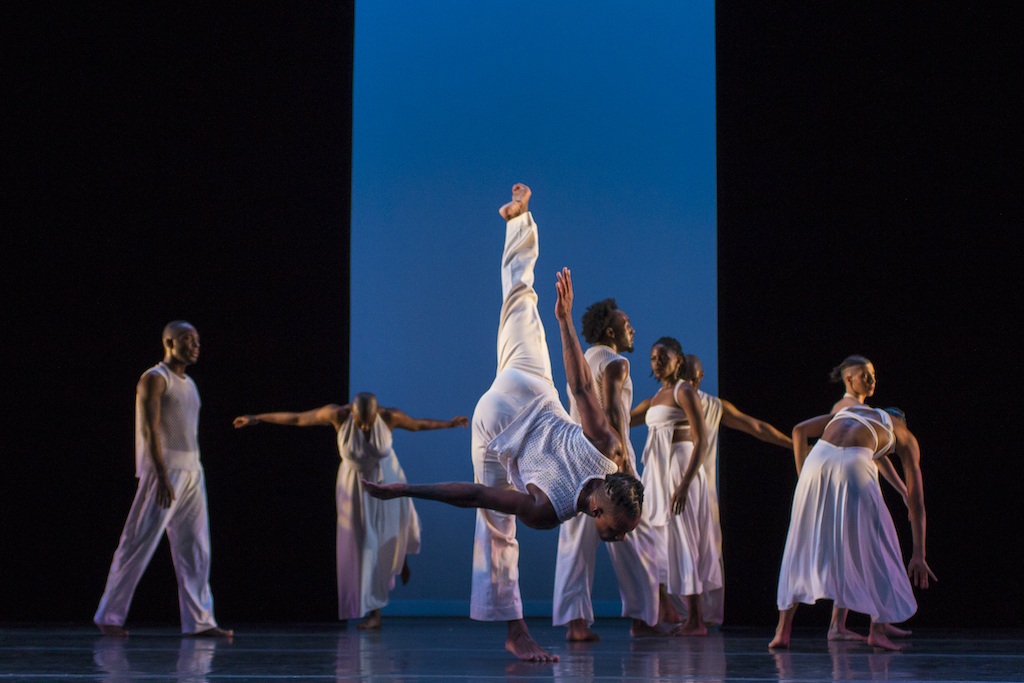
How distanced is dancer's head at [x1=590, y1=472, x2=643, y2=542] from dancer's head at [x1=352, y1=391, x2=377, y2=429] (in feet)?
8.43

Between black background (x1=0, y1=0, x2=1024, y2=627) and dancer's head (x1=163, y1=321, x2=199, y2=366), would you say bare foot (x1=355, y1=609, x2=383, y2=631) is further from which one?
dancer's head (x1=163, y1=321, x2=199, y2=366)

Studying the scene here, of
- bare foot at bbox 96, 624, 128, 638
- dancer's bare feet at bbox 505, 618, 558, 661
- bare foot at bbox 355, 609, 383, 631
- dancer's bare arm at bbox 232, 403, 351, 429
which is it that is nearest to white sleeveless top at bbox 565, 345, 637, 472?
dancer's bare feet at bbox 505, 618, 558, 661

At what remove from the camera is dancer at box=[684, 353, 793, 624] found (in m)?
5.16

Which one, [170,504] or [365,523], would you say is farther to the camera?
[365,523]

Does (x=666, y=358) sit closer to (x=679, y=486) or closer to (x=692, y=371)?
(x=692, y=371)

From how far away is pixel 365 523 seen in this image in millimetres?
5262

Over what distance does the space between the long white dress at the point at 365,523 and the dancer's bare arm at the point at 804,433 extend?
7.28 ft

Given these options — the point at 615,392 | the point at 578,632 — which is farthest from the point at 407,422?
the point at 578,632

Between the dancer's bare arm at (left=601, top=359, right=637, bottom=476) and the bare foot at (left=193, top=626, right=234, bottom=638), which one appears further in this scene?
the bare foot at (left=193, top=626, right=234, bottom=638)

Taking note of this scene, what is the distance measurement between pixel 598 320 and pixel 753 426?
126cm

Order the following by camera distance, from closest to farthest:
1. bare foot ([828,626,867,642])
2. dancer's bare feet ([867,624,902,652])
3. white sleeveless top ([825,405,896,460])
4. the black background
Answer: dancer's bare feet ([867,624,902,652])
white sleeveless top ([825,405,896,460])
bare foot ([828,626,867,642])
the black background

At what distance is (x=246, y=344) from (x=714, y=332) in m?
2.94

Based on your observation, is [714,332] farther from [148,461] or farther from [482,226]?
[148,461]

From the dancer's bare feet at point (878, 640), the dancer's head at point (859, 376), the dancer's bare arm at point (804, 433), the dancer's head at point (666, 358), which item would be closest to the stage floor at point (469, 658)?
the dancer's bare feet at point (878, 640)
